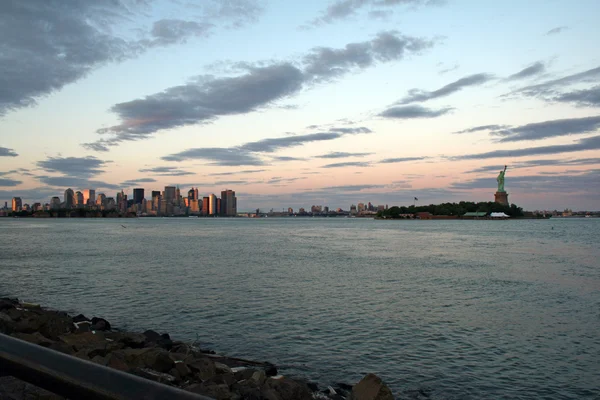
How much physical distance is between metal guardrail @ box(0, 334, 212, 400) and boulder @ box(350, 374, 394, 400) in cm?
780

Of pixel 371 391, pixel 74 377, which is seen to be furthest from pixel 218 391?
pixel 74 377

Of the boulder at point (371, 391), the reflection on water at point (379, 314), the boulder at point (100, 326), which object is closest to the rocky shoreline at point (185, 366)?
the boulder at point (371, 391)

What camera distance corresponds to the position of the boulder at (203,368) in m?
11.2

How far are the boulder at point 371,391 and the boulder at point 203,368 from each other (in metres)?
3.49

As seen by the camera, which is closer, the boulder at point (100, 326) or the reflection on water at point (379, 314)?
the reflection on water at point (379, 314)

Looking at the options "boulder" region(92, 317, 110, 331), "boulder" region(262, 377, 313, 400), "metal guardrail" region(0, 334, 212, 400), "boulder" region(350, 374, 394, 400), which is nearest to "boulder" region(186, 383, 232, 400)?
"boulder" region(262, 377, 313, 400)

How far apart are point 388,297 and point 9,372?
22.5 meters

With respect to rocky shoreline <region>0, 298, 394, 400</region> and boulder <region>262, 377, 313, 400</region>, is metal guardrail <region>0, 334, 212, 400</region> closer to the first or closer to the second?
rocky shoreline <region>0, 298, 394, 400</region>

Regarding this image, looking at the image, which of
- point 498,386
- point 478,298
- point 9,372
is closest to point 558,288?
point 478,298

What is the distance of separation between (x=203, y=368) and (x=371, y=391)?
4121 millimetres

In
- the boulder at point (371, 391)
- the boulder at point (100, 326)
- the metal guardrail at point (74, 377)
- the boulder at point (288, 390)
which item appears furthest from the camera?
the boulder at point (100, 326)

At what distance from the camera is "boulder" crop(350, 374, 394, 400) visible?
9.44 meters

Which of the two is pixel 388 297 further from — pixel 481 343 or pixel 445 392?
pixel 445 392

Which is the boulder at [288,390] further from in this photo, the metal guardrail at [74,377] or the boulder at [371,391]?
the metal guardrail at [74,377]
